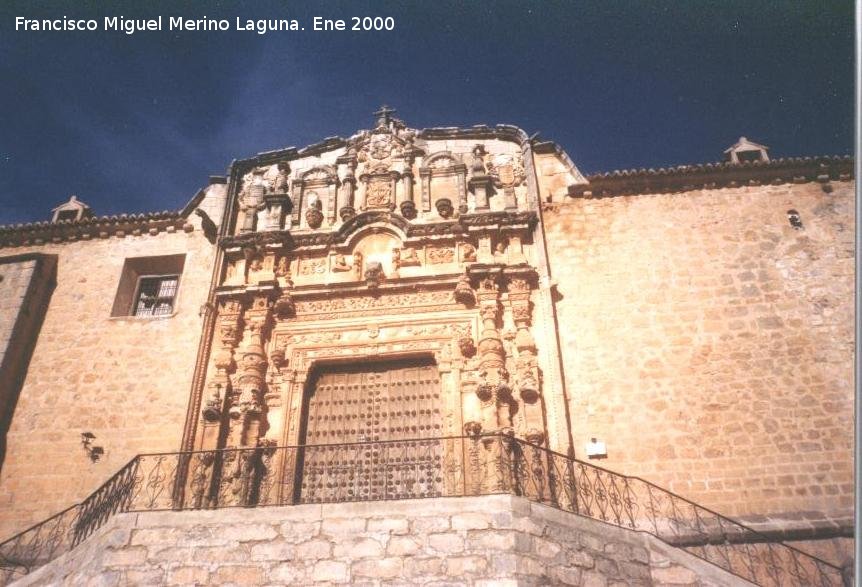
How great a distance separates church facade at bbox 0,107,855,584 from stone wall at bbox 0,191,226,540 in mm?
42

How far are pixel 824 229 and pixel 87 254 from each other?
13744 mm

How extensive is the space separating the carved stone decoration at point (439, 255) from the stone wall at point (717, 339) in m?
1.81

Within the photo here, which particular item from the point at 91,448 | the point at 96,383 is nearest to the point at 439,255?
the point at 96,383

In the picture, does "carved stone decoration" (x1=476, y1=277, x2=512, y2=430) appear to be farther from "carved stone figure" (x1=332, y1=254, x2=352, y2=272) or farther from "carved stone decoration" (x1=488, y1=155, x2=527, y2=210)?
"carved stone figure" (x1=332, y1=254, x2=352, y2=272)

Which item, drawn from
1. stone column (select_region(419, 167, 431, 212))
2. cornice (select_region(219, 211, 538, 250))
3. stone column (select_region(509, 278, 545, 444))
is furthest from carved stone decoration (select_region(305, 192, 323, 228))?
stone column (select_region(509, 278, 545, 444))

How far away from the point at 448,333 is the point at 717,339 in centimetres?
424

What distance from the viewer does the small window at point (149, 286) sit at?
1262 centimetres

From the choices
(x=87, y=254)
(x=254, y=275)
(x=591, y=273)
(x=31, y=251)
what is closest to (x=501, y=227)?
(x=591, y=273)

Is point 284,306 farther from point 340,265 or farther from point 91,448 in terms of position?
point 91,448

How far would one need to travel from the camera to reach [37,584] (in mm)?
7605

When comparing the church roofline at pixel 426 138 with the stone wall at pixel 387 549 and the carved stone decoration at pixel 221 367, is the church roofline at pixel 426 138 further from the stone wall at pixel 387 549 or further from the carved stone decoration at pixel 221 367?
the stone wall at pixel 387 549

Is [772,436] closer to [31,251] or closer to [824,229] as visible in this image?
[824,229]

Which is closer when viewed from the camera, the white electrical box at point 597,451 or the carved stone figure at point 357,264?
the white electrical box at point 597,451

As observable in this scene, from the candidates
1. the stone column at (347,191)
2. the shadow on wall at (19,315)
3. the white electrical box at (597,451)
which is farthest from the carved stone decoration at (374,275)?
the shadow on wall at (19,315)
